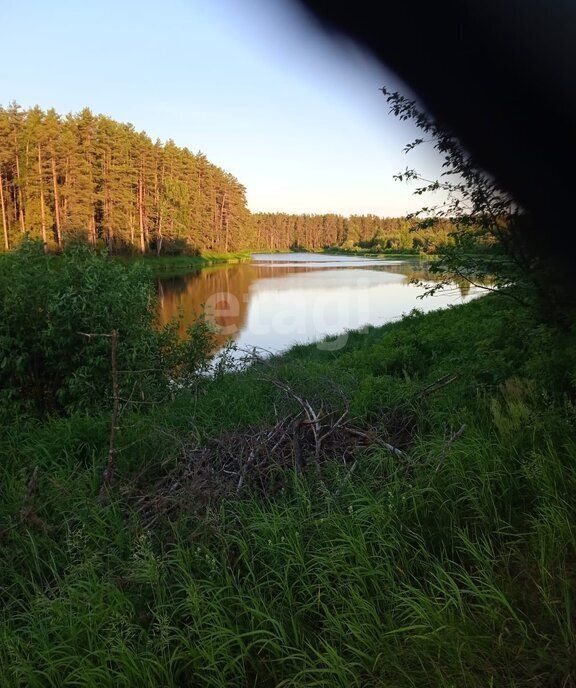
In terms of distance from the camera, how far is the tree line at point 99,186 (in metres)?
33.6

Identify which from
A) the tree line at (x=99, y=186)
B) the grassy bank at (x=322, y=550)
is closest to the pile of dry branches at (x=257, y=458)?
the grassy bank at (x=322, y=550)

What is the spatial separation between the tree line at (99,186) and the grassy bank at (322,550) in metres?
24.0

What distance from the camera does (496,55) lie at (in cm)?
69

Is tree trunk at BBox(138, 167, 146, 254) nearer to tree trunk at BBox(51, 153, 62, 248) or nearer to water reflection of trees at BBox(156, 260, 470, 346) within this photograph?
water reflection of trees at BBox(156, 260, 470, 346)

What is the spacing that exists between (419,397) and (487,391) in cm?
61

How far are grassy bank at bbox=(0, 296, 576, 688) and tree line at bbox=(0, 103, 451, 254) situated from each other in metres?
24.0

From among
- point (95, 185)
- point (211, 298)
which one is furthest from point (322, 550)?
point (95, 185)

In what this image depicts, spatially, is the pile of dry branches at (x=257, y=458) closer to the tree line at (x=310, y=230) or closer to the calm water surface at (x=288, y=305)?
the calm water surface at (x=288, y=305)

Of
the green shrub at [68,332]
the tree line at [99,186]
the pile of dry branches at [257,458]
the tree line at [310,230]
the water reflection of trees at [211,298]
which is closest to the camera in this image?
the pile of dry branches at [257,458]

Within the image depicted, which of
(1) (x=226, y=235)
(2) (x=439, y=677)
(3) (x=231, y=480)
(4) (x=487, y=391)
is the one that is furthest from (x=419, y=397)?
(1) (x=226, y=235)

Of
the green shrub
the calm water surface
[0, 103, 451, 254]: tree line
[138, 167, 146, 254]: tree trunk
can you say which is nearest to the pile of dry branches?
the green shrub

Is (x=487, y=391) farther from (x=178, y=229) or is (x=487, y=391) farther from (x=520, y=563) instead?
(x=178, y=229)

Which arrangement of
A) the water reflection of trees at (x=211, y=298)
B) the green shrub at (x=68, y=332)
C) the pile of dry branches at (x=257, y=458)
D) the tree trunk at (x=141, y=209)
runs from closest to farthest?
1. the pile of dry branches at (x=257, y=458)
2. the green shrub at (x=68, y=332)
3. the water reflection of trees at (x=211, y=298)
4. the tree trunk at (x=141, y=209)

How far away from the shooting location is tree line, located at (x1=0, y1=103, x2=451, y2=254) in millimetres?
33562
